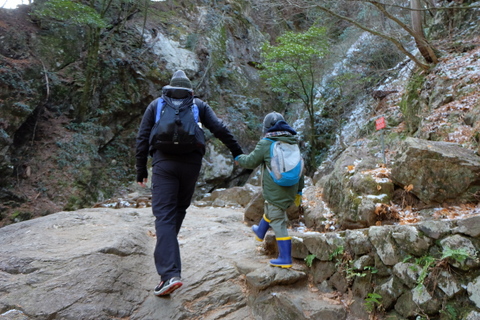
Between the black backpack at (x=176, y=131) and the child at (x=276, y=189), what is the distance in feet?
2.01

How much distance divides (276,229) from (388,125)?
682 cm

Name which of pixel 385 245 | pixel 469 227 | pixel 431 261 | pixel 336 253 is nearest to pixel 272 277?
pixel 336 253

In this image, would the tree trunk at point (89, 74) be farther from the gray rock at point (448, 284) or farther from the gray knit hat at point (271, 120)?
the gray rock at point (448, 284)

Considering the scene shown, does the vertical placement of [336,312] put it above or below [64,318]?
below

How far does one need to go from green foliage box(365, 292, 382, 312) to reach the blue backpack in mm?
1148

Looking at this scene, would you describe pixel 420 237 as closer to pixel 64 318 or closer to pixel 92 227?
pixel 64 318

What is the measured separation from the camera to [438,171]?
128 inches

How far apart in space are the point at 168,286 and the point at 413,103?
6707 mm

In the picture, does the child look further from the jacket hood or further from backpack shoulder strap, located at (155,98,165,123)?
backpack shoulder strap, located at (155,98,165,123)

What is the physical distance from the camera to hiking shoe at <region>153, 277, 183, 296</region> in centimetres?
Answer: 241

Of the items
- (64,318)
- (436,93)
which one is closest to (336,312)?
(64,318)

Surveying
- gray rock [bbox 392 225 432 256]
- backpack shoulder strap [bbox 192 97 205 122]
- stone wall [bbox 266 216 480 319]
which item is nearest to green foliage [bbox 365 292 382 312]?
stone wall [bbox 266 216 480 319]

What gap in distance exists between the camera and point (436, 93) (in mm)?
6051

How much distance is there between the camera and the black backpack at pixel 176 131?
2520mm
